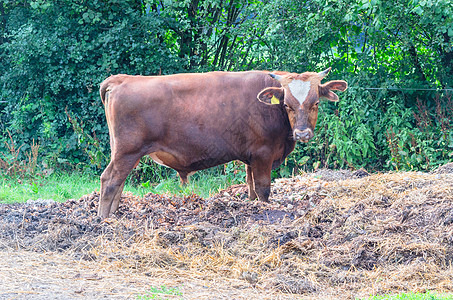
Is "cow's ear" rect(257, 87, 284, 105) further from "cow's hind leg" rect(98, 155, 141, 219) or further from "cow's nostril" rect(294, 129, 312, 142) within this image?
"cow's hind leg" rect(98, 155, 141, 219)

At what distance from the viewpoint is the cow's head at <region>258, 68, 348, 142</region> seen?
19.2ft

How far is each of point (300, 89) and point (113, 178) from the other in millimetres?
2365

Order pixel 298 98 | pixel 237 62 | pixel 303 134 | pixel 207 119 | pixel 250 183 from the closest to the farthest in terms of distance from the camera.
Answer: pixel 303 134
pixel 298 98
pixel 207 119
pixel 250 183
pixel 237 62

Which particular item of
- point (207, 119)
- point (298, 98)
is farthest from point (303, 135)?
point (207, 119)

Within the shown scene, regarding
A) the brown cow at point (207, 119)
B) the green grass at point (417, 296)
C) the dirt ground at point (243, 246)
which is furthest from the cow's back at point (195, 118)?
the green grass at point (417, 296)

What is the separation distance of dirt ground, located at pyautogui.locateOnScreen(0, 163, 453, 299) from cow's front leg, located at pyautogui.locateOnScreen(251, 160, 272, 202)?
0.18m

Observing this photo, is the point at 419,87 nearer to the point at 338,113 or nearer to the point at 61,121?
the point at 338,113

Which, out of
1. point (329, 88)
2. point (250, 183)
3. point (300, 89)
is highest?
point (300, 89)

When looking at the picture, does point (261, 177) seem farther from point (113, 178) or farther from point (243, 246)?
point (113, 178)

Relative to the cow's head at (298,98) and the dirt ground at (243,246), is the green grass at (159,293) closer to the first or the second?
the dirt ground at (243,246)

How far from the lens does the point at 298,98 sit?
5.91 metres

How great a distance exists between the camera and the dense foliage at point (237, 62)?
8.98 m

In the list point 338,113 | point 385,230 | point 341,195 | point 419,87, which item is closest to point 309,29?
point 338,113

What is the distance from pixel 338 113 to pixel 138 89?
14.5 ft
